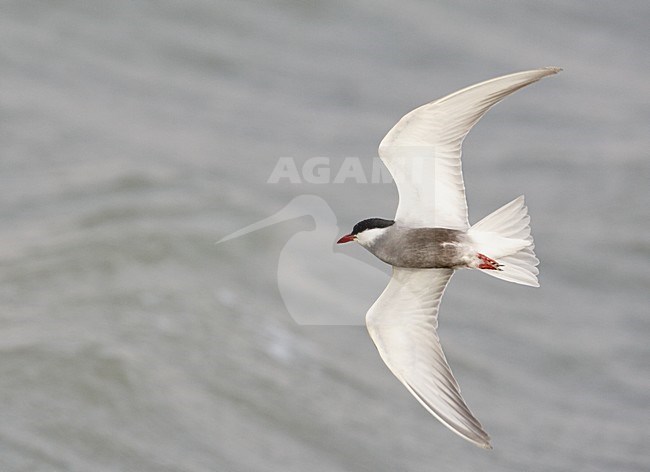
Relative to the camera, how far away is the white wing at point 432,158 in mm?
4883

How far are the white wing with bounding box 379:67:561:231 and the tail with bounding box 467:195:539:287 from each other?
0.13 metres

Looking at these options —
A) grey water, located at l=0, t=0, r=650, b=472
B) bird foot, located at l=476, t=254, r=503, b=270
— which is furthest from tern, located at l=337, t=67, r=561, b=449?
grey water, located at l=0, t=0, r=650, b=472

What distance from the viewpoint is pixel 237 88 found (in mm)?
14000

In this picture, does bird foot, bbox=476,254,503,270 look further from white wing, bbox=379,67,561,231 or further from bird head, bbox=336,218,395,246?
bird head, bbox=336,218,395,246

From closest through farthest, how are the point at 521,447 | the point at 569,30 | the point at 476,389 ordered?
1. the point at 521,447
2. the point at 476,389
3. the point at 569,30

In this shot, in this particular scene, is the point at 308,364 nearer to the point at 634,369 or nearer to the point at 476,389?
the point at 476,389

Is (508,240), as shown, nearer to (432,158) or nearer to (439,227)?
(439,227)

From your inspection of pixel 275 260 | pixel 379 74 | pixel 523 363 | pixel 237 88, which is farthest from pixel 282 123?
pixel 523 363

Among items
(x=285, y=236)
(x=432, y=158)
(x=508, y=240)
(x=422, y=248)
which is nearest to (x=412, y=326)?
(x=422, y=248)

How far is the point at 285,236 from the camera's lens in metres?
11.4

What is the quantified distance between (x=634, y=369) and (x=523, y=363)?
1.05 m

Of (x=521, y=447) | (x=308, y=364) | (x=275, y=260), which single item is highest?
(x=275, y=260)

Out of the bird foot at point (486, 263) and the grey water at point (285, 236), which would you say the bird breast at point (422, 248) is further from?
the grey water at point (285, 236)

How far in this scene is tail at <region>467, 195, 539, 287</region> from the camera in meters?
4.93
